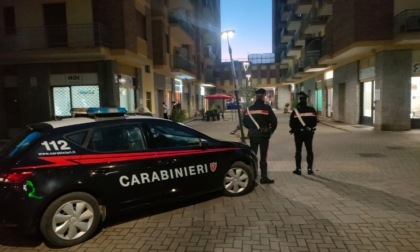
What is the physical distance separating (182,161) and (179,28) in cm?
2234

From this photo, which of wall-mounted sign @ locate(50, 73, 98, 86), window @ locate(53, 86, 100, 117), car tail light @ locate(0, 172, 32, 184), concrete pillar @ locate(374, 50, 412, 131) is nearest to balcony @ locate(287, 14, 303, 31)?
concrete pillar @ locate(374, 50, 412, 131)

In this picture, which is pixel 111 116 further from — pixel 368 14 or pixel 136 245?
pixel 368 14

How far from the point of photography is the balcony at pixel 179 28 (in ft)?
82.6

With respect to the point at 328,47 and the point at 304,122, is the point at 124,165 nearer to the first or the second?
the point at 304,122

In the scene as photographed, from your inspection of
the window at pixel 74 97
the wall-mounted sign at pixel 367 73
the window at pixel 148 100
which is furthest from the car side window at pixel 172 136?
the window at pixel 148 100

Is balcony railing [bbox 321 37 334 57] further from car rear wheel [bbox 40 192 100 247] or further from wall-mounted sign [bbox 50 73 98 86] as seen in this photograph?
car rear wheel [bbox 40 192 100 247]

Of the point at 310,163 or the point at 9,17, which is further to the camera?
the point at 9,17

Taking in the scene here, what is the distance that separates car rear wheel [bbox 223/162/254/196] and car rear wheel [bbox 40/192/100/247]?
2364 mm

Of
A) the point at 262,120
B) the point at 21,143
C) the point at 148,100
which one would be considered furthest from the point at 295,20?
the point at 21,143

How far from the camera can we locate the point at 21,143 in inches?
171

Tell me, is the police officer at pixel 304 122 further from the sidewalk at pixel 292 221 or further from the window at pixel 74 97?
the window at pixel 74 97

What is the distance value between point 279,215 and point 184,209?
149 cm

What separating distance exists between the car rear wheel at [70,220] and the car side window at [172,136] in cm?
129

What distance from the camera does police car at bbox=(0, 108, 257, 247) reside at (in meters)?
3.93
